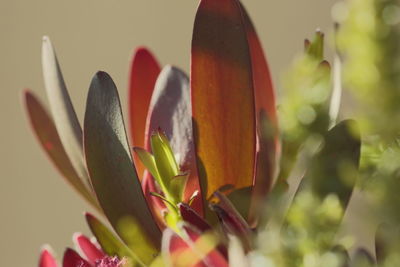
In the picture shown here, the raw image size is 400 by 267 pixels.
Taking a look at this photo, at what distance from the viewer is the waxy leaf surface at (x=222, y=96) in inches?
12.1

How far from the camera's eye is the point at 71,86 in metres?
2.06

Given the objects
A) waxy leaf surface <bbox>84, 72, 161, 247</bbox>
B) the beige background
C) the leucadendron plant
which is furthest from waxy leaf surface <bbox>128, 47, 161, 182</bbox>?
the beige background

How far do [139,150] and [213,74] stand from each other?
1.7 inches

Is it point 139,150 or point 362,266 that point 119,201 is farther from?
point 362,266

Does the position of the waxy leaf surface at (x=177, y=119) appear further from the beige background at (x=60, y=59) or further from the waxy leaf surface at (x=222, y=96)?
the beige background at (x=60, y=59)

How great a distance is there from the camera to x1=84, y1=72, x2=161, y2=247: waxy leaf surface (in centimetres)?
31

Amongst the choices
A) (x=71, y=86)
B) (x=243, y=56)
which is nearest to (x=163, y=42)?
(x=71, y=86)

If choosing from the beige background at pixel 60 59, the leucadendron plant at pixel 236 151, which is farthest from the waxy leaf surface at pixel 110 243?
the beige background at pixel 60 59

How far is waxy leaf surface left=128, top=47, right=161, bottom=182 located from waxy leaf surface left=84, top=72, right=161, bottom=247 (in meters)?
0.10

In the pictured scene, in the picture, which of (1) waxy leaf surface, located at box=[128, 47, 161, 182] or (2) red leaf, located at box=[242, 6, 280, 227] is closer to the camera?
(2) red leaf, located at box=[242, 6, 280, 227]

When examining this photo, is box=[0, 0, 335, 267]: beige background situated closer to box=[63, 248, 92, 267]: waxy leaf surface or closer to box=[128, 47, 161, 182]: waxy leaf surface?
box=[128, 47, 161, 182]: waxy leaf surface

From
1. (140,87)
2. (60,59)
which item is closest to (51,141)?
(140,87)

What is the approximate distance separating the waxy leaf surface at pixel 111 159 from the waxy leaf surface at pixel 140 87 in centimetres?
10

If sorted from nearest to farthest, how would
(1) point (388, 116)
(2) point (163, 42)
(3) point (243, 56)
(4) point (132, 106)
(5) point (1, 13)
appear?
(1) point (388, 116), (3) point (243, 56), (4) point (132, 106), (2) point (163, 42), (5) point (1, 13)
